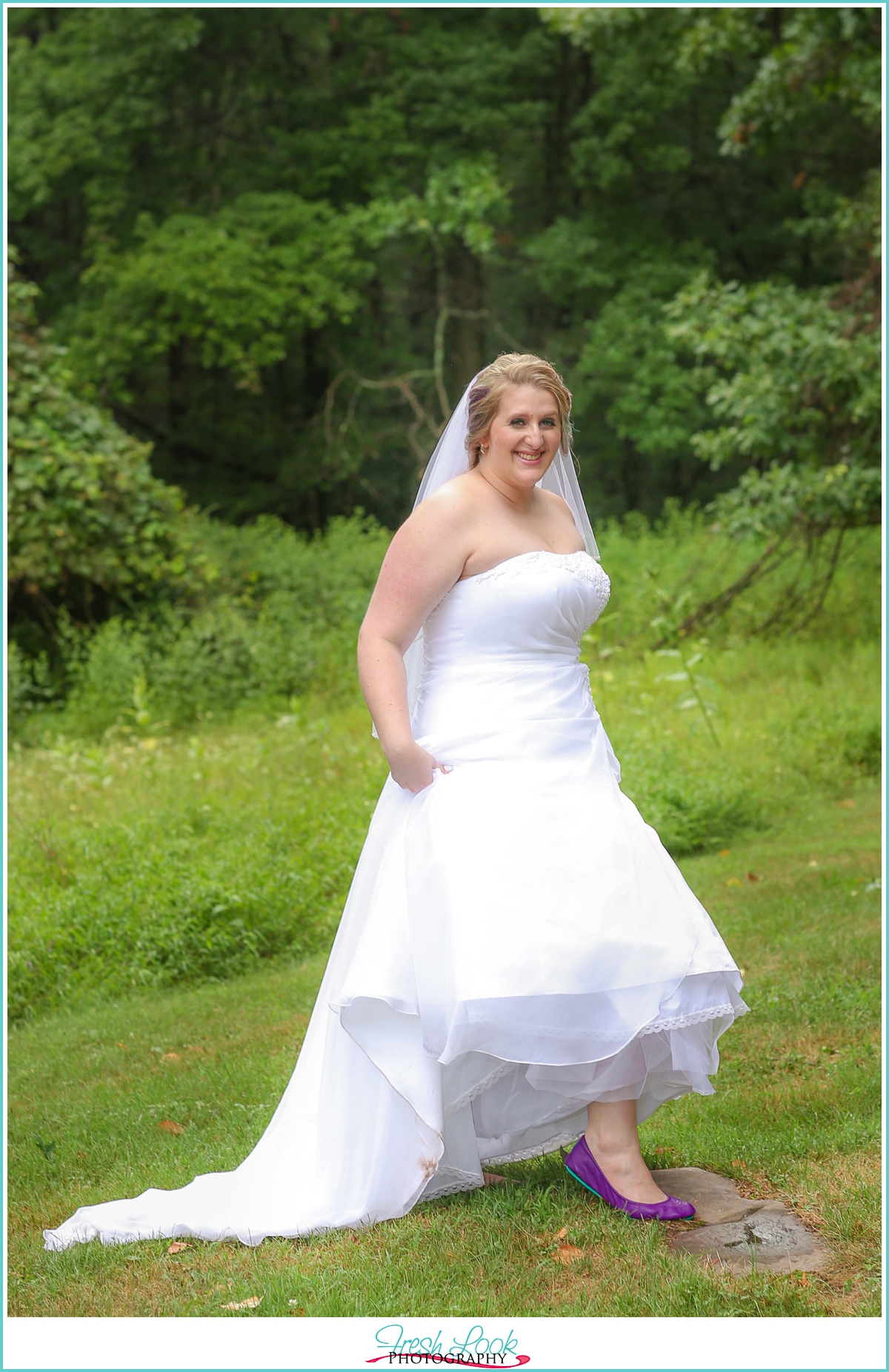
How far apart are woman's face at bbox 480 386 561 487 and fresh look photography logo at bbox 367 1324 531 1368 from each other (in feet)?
6.72

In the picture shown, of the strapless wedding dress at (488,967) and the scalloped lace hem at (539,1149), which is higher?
the strapless wedding dress at (488,967)

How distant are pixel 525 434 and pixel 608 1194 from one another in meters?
1.96

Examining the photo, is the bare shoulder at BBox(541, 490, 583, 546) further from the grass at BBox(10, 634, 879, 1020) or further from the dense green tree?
the dense green tree

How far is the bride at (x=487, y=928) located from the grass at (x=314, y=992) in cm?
15

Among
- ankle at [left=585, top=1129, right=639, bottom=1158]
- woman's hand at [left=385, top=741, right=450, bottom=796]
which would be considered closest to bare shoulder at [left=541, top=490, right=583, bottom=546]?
woman's hand at [left=385, top=741, right=450, bottom=796]

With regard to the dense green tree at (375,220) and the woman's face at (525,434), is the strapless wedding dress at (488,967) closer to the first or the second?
the woman's face at (525,434)

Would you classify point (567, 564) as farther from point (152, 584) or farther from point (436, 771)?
point (152, 584)

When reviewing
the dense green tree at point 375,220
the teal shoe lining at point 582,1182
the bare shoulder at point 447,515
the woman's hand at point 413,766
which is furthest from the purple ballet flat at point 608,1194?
the dense green tree at point 375,220

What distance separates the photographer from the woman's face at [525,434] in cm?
321

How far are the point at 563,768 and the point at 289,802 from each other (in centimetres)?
451

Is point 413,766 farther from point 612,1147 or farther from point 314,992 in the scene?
point 314,992

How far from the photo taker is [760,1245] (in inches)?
116

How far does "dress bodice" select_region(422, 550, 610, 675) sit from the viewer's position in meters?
3.13

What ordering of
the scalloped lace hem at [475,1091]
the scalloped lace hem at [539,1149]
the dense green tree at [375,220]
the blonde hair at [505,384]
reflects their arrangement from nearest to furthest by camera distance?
the scalloped lace hem at [475,1091] → the blonde hair at [505,384] → the scalloped lace hem at [539,1149] → the dense green tree at [375,220]
